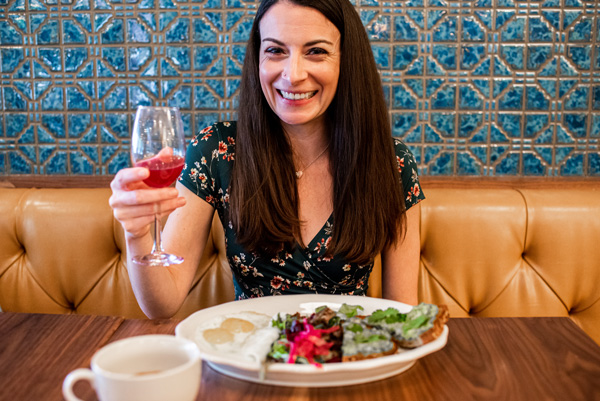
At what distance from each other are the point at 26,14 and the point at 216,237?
3.57 feet

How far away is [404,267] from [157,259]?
842 mm

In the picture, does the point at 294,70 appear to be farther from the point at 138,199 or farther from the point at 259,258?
the point at 138,199

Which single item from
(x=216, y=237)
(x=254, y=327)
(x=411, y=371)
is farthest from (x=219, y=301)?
(x=411, y=371)

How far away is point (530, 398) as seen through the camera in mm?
813

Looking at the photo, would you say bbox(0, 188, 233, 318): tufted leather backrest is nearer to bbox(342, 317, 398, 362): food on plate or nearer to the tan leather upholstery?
the tan leather upholstery

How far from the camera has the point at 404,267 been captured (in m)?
1.66

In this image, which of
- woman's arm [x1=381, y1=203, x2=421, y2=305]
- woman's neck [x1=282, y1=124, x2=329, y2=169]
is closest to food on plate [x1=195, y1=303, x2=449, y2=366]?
woman's arm [x1=381, y1=203, x2=421, y2=305]

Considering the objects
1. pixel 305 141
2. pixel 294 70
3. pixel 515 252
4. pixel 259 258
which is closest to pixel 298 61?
pixel 294 70

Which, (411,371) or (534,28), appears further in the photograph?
(534,28)

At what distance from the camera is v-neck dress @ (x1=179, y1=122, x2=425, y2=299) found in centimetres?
159

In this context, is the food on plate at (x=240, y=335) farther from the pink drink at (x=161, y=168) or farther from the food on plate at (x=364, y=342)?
the pink drink at (x=161, y=168)

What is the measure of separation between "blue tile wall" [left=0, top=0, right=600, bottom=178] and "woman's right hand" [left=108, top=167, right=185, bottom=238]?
1.13m

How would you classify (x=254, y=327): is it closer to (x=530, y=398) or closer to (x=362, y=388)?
(x=362, y=388)

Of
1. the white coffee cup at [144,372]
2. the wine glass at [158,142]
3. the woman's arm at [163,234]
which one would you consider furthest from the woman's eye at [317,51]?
the white coffee cup at [144,372]
